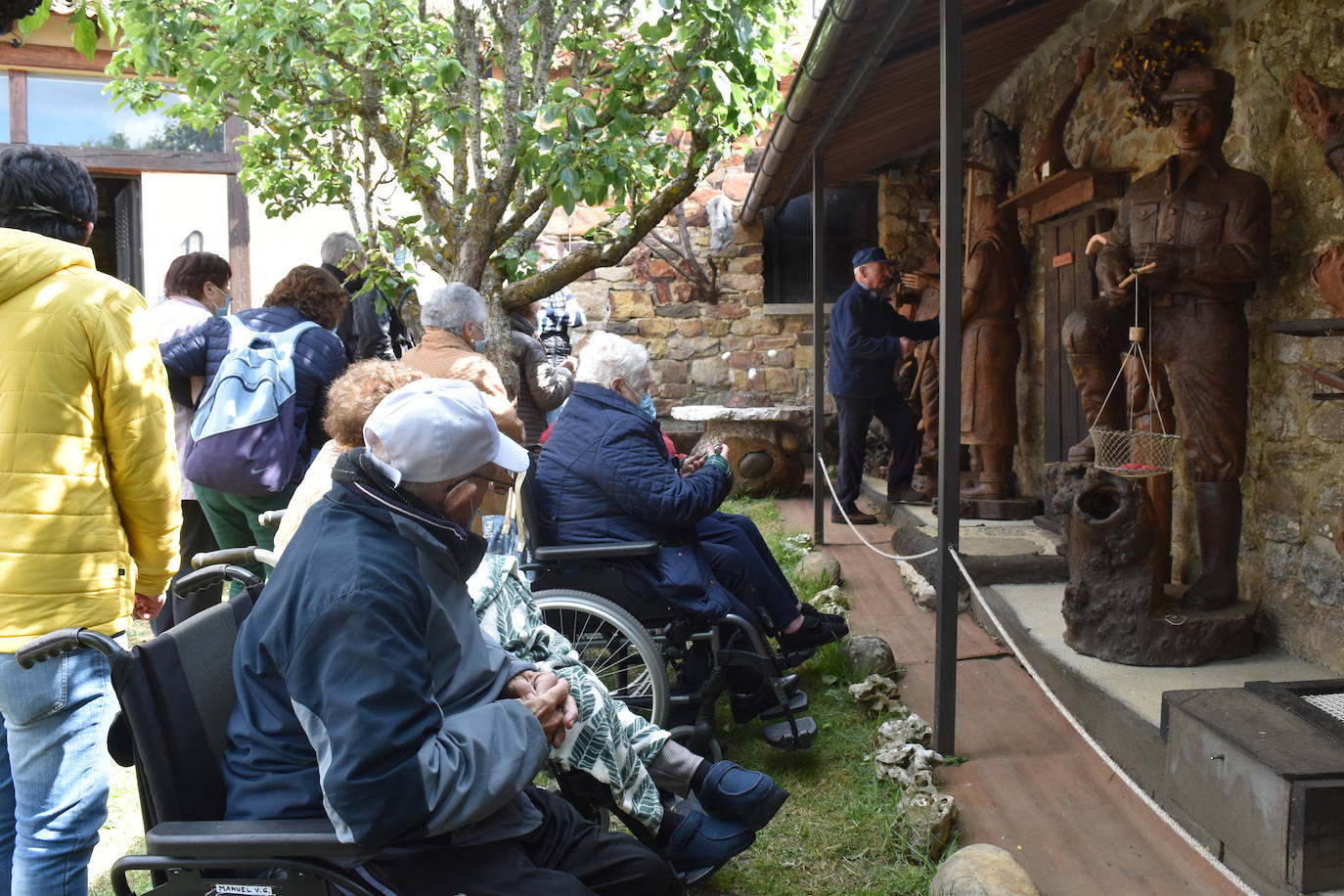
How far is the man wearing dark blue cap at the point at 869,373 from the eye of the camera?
6.88m

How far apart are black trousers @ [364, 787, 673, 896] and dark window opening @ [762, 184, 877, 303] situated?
8.48 metres

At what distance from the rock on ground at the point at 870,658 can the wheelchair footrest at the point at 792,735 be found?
2.21 feet

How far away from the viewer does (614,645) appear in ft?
11.0

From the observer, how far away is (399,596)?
1.66m

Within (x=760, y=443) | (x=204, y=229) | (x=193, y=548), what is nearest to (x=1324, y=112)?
(x=193, y=548)

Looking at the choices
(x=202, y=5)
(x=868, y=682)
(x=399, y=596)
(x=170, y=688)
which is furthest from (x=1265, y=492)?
(x=202, y=5)

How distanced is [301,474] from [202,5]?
2.35 meters

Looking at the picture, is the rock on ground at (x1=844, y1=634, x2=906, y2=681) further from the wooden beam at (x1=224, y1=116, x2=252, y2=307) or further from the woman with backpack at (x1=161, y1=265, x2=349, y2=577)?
the wooden beam at (x1=224, y1=116, x2=252, y2=307)

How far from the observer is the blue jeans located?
Answer: 1.99m

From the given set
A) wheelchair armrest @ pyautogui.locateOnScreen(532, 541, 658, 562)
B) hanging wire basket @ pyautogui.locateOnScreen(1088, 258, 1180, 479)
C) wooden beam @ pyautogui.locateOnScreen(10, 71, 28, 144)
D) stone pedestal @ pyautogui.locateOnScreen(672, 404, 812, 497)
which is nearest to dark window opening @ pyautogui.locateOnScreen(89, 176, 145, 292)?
wooden beam @ pyautogui.locateOnScreen(10, 71, 28, 144)

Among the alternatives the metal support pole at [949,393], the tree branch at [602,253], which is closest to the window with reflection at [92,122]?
the tree branch at [602,253]

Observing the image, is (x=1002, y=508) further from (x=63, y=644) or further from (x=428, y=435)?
(x=63, y=644)

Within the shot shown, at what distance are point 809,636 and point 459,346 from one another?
1.61m

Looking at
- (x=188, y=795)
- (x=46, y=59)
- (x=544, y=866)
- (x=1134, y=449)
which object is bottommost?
(x=544, y=866)
